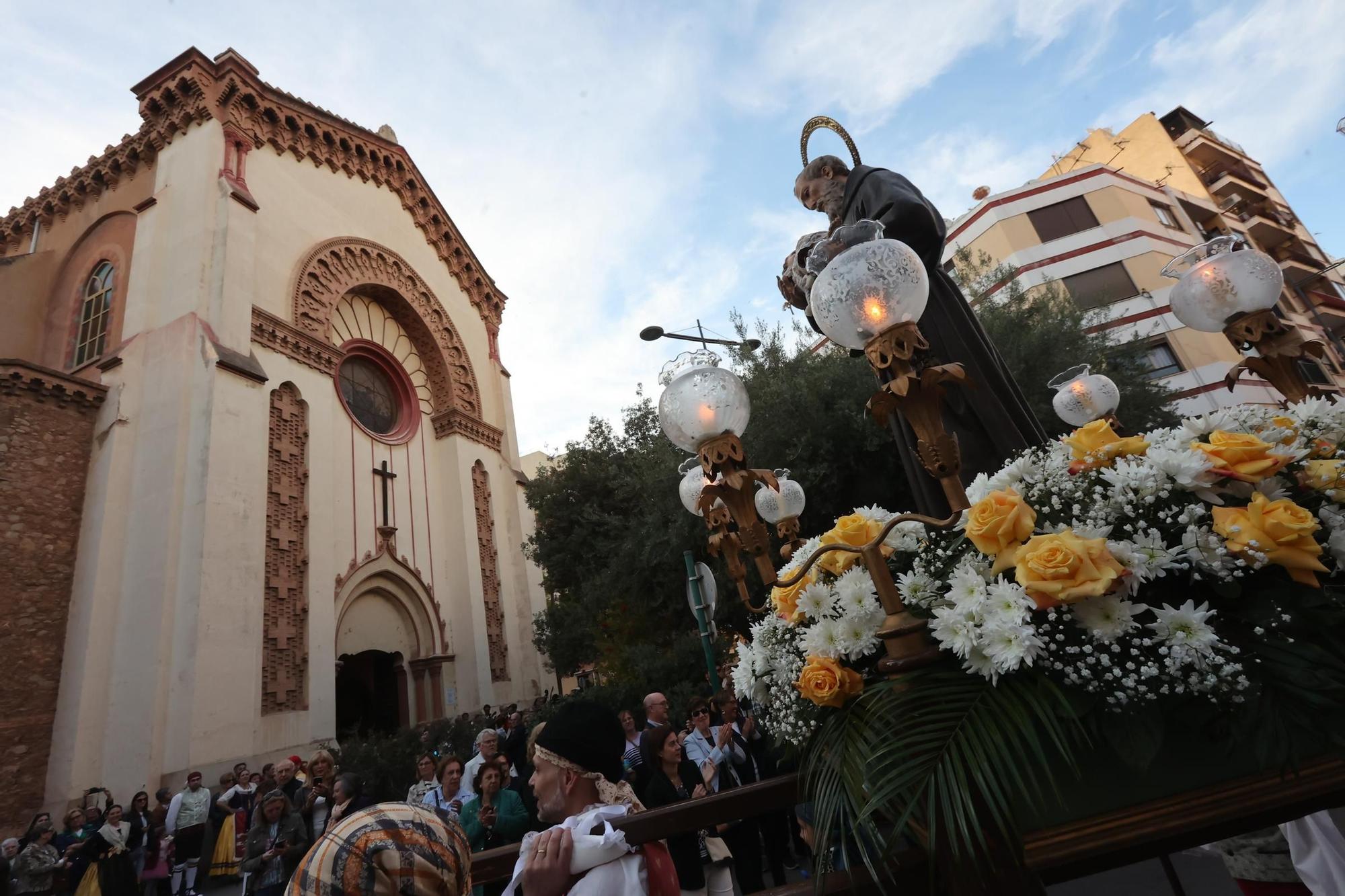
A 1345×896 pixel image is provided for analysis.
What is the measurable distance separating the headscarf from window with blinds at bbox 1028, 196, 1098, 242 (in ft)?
84.3

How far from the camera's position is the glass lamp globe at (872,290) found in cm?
172

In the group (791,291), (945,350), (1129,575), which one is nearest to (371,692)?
(791,291)

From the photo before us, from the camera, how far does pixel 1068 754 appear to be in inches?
41.1

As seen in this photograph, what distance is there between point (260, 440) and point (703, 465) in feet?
35.8

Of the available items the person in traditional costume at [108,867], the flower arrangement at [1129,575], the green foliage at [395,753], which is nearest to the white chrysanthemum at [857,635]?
the flower arrangement at [1129,575]

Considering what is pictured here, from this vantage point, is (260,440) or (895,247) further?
(260,440)

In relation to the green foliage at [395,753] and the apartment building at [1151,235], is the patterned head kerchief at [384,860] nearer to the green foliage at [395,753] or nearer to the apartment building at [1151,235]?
the green foliage at [395,753]

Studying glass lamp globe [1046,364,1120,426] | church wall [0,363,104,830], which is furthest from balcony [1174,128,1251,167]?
church wall [0,363,104,830]

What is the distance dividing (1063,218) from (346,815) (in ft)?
88.2

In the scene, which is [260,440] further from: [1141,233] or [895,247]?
[1141,233]

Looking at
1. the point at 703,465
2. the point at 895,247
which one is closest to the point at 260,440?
the point at 703,465

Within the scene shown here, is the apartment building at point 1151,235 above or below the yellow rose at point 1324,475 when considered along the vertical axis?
above

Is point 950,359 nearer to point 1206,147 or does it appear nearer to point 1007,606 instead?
point 1007,606

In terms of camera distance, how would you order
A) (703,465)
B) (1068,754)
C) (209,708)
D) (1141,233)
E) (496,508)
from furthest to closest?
(1141,233) → (496,508) → (209,708) → (703,465) → (1068,754)
